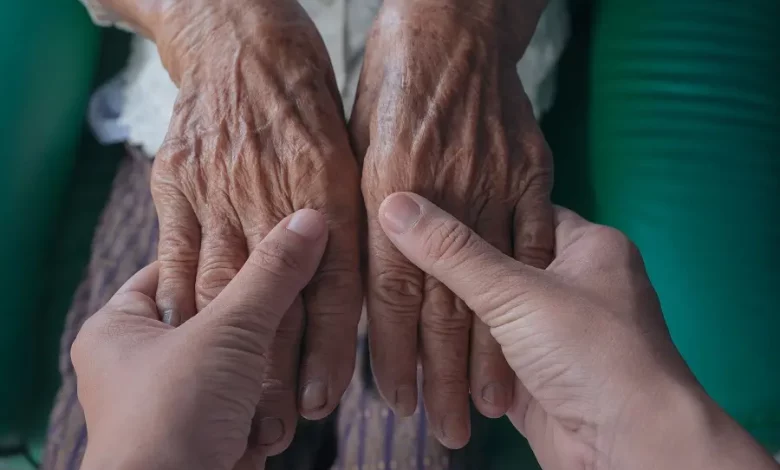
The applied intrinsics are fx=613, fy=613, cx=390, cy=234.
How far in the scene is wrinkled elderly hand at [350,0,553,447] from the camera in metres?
0.76

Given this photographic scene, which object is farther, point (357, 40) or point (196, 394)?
point (357, 40)

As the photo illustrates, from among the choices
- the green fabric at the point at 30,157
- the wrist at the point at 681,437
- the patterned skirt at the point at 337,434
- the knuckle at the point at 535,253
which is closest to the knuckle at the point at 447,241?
the knuckle at the point at 535,253

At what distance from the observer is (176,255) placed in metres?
0.77

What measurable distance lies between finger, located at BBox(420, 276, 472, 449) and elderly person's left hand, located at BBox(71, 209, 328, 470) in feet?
0.53

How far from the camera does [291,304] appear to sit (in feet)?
2.36

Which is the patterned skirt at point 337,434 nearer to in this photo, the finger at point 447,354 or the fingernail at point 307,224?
the finger at point 447,354

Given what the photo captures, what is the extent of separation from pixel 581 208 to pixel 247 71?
631 millimetres

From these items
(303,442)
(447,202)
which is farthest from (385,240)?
(303,442)

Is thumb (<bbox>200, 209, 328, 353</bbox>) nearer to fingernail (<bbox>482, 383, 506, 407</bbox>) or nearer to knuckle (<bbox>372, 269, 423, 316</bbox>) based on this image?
knuckle (<bbox>372, 269, 423, 316</bbox>)

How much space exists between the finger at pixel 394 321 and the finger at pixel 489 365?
0.08 metres

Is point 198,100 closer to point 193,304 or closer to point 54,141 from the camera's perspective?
point 193,304

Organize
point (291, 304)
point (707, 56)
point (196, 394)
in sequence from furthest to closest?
1. point (707, 56)
2. point (291, 304)
3. point (196, 394)

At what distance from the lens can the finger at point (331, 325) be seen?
73 cm

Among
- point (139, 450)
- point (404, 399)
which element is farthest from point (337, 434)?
point (139, 450)
